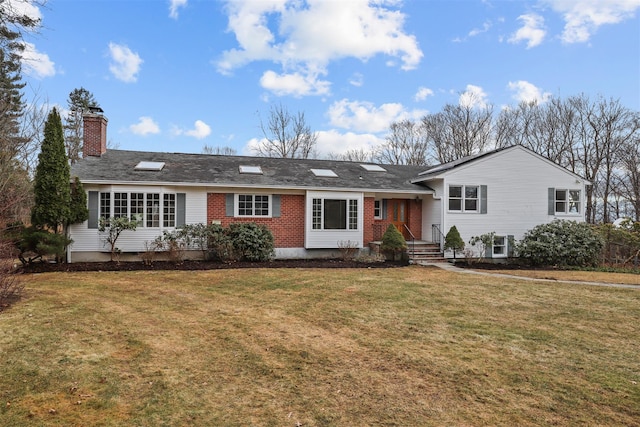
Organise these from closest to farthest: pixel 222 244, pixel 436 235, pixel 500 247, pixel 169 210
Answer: pixel 222 244 < pixel 169 210 < pixel 436 235 < pixel 500 247

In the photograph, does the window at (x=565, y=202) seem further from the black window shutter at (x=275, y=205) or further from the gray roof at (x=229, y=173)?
the black window shutter at (x=275, y=205)

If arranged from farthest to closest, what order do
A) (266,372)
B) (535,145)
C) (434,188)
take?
(535,145)
(434,188)
(266,372)

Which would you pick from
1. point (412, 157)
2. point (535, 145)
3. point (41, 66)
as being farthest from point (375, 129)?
point (41, 66)

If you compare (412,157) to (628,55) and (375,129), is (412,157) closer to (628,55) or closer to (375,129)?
(375,129)

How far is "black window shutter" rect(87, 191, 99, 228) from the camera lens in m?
13.0

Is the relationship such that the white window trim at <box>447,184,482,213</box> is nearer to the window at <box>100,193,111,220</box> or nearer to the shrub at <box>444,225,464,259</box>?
the shrub at <box>444,225,464,259</box>

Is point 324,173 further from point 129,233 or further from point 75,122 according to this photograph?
point 75,122

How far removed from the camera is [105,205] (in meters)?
13.2

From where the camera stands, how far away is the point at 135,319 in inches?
243

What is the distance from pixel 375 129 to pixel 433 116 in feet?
19.9

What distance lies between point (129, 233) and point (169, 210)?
1.59 metres

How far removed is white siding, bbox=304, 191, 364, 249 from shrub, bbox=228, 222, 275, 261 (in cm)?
194

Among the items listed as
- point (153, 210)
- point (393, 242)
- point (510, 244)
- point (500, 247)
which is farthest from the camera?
point (500, 247)


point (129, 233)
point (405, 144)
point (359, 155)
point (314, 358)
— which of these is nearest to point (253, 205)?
point (129, 233)
